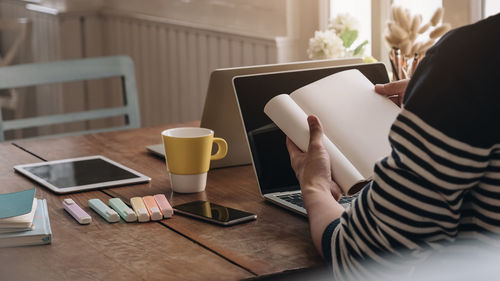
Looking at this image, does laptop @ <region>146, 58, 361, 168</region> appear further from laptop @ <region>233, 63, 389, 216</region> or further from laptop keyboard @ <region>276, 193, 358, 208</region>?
laptop keyboard @ <region>276, 193, 358, 208</region>

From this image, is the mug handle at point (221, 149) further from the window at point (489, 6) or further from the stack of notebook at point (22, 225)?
the window at point (489, 6)

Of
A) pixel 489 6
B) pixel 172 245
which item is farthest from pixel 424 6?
pixel 172 245

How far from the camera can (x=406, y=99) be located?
763 mm

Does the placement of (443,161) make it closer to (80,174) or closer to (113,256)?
(113,256)

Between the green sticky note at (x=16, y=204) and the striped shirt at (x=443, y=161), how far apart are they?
52 cm

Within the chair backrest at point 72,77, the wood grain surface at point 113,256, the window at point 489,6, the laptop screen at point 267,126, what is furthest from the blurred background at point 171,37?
the wood grain surface at point 113,256

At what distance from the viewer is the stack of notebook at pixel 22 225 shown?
3.21ft

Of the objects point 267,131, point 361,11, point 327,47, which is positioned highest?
point 361,11

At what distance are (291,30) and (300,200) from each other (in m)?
1.55

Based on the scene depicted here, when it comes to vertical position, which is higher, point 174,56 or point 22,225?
point 174,56

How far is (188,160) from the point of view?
4.05 feet

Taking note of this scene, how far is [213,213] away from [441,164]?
1.57 ft

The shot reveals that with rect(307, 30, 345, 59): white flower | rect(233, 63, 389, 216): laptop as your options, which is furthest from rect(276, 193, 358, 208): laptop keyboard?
rect(307, 30, 345, 59): white flower

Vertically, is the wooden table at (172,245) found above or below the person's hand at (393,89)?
below
